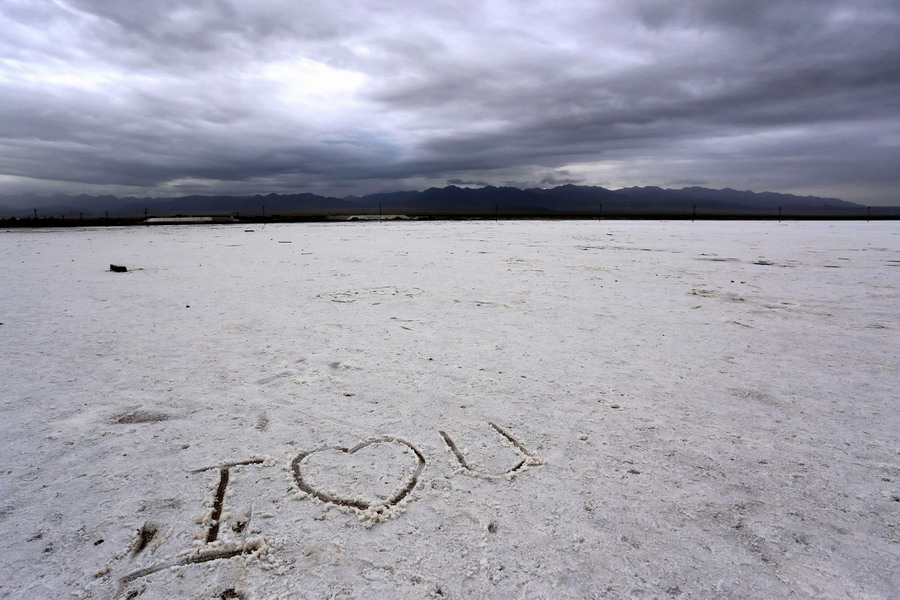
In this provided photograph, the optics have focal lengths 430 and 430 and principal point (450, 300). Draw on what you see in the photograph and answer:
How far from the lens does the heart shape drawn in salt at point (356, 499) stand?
1865 mm

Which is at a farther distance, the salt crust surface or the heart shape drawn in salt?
the heart shape drawn in salt

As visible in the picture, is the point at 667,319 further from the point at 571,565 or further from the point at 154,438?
the point at 154,438

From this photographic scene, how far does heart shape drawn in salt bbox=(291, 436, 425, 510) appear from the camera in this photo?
1.87m

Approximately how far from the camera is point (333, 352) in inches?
147

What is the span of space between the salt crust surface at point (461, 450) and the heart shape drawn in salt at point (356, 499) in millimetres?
40

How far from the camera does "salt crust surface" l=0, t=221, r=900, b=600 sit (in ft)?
5.00

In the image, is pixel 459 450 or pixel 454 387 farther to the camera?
pixel 454 387

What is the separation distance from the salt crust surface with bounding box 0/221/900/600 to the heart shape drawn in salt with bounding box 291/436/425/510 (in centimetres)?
4

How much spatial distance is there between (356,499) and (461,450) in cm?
61

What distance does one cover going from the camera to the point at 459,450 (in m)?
2.26

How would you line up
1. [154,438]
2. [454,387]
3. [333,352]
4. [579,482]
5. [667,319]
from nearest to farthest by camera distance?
1. [579,482]
2. [154,438]
3. [454,387]
4. [333,352]
5. [667,319]

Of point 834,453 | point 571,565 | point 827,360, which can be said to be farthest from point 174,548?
point 827,360

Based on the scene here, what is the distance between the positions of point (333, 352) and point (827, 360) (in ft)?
13.4

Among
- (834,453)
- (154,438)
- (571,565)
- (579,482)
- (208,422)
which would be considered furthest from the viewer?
(208,422)
